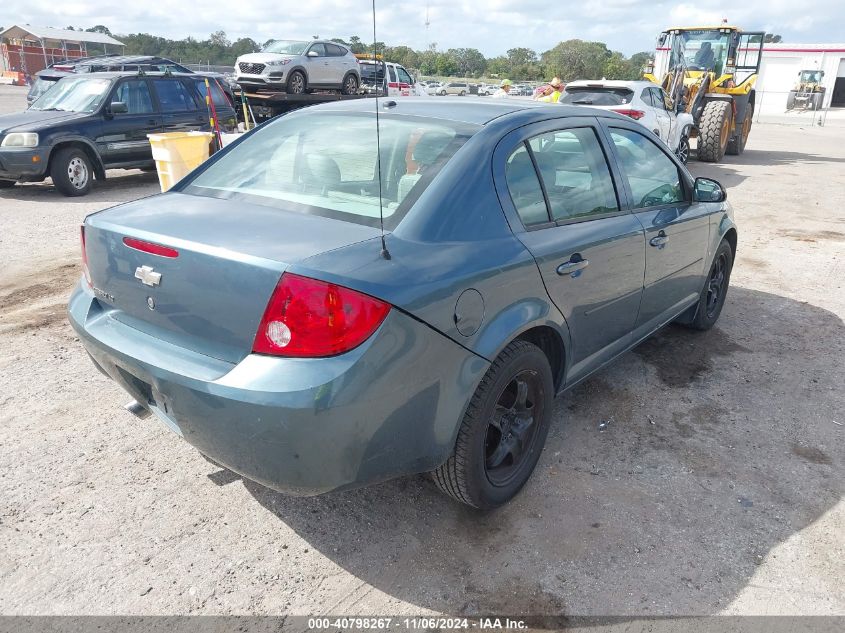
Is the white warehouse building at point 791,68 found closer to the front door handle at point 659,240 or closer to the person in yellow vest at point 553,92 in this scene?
the person in yellow vest at point 553,92

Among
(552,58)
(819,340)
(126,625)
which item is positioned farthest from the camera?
(552,58)

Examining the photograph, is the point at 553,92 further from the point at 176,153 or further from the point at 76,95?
the point at 76,95

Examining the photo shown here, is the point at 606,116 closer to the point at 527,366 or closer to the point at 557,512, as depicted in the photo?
the point at 527,366

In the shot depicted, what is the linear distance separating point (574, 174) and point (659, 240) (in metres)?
0.80

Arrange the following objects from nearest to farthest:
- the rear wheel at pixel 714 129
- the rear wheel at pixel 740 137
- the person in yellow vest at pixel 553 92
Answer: the person in yellow vest at pixel 553 92
the rear wheel at pixel 714 129
the rear wheel at pixel 740 137

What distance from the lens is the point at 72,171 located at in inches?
399

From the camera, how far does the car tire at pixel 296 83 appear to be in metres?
16.3

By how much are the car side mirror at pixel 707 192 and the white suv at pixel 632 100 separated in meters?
8.04

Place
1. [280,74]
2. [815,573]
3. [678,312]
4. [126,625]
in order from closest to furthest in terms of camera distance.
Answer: [126,625]
[815,573]
[678,312]
[280,74]

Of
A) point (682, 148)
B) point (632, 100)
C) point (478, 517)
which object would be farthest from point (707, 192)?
point (682, 148)

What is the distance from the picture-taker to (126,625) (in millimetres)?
2268

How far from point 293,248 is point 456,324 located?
0.64 meters

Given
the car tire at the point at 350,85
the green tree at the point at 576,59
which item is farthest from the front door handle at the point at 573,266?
the green tree at the point at 576,59

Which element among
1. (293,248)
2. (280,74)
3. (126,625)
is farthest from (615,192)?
(280,74)
